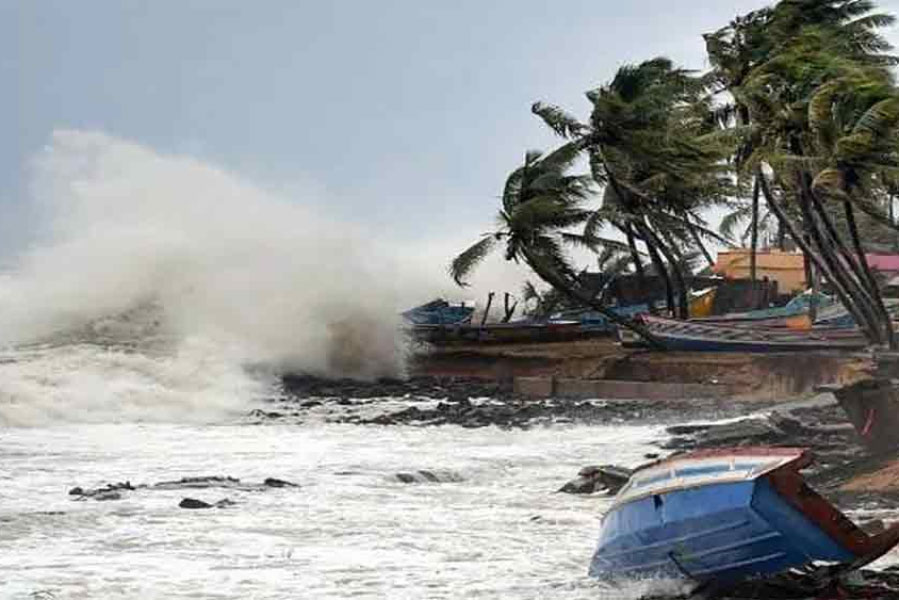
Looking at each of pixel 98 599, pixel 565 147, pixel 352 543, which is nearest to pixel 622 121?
pixel 565 147

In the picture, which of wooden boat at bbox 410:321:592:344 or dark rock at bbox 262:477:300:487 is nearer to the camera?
dark rock at bbox 262:477:300:487

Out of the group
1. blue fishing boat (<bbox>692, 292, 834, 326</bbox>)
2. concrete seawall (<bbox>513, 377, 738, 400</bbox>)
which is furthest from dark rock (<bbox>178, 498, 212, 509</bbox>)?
blue fishing boat (<bbox>692, 292, 834, 326</bbox>)

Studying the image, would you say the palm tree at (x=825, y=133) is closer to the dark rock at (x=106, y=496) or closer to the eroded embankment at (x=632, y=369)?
the eroded embankment at (x=632, y=369)

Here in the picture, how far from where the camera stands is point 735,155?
2948 cm

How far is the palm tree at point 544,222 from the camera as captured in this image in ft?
106

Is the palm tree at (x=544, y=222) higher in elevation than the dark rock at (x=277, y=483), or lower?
higher

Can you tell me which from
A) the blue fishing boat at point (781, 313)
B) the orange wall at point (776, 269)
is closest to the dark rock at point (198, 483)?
the blue fishing boat at point (781, 313)

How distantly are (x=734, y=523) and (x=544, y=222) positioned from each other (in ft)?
81.0

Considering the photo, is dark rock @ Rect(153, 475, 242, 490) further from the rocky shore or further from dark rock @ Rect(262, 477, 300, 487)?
the rocky shore

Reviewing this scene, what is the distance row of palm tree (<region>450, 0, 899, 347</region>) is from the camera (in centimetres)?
2416

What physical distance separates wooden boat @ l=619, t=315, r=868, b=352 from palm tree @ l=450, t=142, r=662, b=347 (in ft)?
1.40

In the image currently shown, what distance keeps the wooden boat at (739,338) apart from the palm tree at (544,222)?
0.43 meters

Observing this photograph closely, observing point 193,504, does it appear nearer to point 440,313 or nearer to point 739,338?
point 739,338

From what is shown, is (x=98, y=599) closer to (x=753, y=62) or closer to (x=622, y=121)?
(x=753, y=62)
